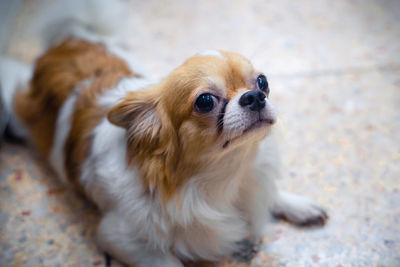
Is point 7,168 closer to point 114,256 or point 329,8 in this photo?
point 114,256

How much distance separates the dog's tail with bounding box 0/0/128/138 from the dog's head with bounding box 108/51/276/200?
123cm

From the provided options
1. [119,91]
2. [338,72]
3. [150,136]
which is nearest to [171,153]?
[150,136]

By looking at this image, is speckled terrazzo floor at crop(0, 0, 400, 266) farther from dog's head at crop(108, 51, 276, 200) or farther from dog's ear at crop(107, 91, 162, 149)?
dog's ear at crop(107, 91, 162, 149)

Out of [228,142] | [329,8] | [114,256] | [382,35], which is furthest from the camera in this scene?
[329,8]

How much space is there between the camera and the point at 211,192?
5.41 feet

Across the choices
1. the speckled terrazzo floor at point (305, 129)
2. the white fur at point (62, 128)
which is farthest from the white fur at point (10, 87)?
the white fur at point (62, 128)

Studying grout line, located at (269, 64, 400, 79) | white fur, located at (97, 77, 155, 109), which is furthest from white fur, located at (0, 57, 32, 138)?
grout line, located at (269, 64, 400, 79)

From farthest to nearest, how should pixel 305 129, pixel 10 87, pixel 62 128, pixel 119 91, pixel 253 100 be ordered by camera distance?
1. pixel 10 87
2. pixel 305 129
3. pixel 62 128
4. pixel 119 91
5. pixel 253 100

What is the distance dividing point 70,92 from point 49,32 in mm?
916

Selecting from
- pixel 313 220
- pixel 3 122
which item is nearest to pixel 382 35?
Result: pixel 313 220

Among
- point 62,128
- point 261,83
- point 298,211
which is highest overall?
point 261,83

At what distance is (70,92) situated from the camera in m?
2.12

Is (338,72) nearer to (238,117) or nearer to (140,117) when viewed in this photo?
(238,117)

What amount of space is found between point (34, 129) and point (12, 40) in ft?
4.30
